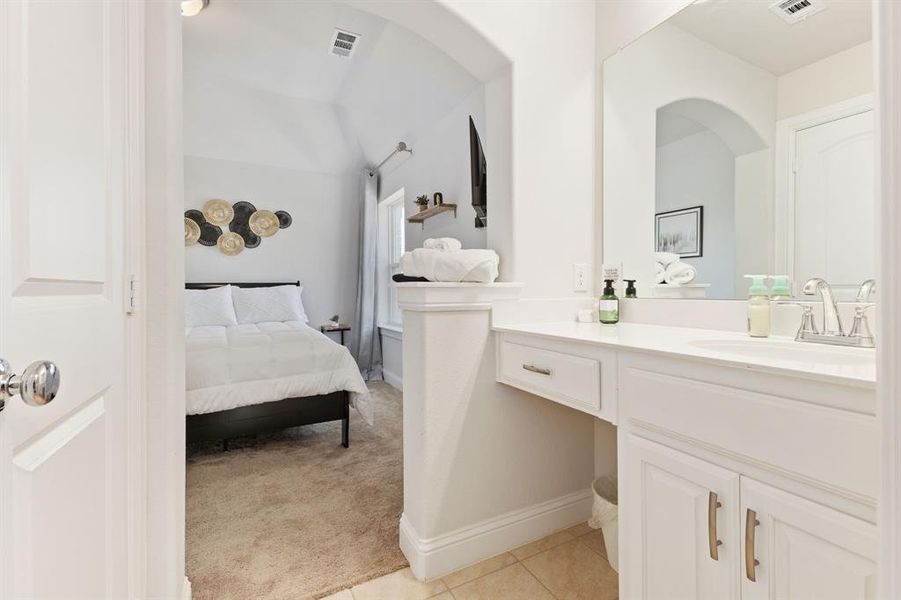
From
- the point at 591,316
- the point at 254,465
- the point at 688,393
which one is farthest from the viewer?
the point at 254,465

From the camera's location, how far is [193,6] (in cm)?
278

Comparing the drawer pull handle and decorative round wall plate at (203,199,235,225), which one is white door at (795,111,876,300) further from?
decorative round wall plate at (203,199,235,225)

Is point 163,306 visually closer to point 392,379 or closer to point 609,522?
point 609,522

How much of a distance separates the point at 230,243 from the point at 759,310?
4812 millimetres

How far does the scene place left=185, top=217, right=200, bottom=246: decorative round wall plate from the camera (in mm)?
4328

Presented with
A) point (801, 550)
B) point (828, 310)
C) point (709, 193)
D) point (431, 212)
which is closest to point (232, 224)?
point (431, 212)

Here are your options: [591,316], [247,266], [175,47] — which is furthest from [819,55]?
[247,266]

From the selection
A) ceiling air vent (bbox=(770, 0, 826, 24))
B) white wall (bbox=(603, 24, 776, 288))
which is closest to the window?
white wall (bbox=(603, 24, 776, 288))

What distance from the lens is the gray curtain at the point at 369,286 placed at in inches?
192

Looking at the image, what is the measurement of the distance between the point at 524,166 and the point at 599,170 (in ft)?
1.40

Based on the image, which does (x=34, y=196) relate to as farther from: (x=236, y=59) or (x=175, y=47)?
(x=236, y=59)

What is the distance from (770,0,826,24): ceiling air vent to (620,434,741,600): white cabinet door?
1.41 meters

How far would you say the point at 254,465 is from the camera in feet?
8.25

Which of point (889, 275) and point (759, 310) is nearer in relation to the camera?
point (889, 275)
